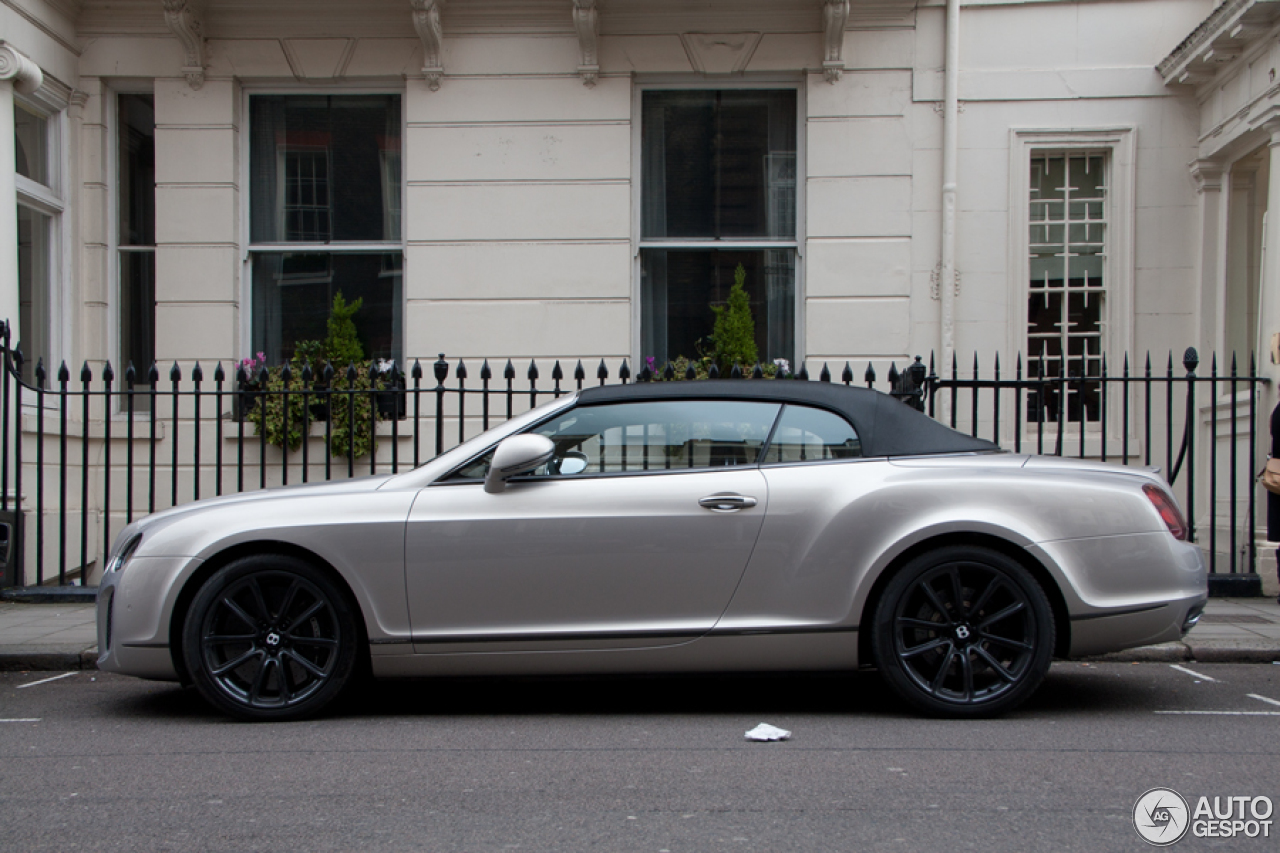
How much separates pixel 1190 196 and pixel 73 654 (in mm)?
9359

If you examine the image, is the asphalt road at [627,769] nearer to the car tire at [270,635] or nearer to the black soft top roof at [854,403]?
the car tire at [270,635]

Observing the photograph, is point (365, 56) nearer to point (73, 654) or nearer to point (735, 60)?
point (735, 60)

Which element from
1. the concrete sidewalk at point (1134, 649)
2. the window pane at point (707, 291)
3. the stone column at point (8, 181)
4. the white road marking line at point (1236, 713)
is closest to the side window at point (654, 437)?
the white road marking line at point (1236, 713)

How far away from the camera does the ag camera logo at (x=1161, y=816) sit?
3432 mm

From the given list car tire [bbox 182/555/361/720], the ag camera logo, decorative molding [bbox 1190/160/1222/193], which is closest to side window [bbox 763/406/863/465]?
the ag camera logo

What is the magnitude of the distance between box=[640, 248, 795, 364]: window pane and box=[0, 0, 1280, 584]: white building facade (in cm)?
7

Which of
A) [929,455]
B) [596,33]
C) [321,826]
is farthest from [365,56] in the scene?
[321,826]

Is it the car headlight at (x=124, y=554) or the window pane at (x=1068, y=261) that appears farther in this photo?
the window pane at (x=1068, y=261)

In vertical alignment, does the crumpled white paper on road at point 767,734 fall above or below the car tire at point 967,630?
below

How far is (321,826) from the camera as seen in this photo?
11.7 feet

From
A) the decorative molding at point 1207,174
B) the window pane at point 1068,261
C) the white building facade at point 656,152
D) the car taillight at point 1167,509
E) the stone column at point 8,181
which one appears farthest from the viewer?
the window pane at point 1068,261

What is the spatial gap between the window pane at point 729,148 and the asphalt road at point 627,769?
5.42 m

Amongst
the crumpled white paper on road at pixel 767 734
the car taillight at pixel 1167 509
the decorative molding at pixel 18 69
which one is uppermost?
the decorative molding at pixel 18 69

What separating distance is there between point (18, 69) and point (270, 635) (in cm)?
643
